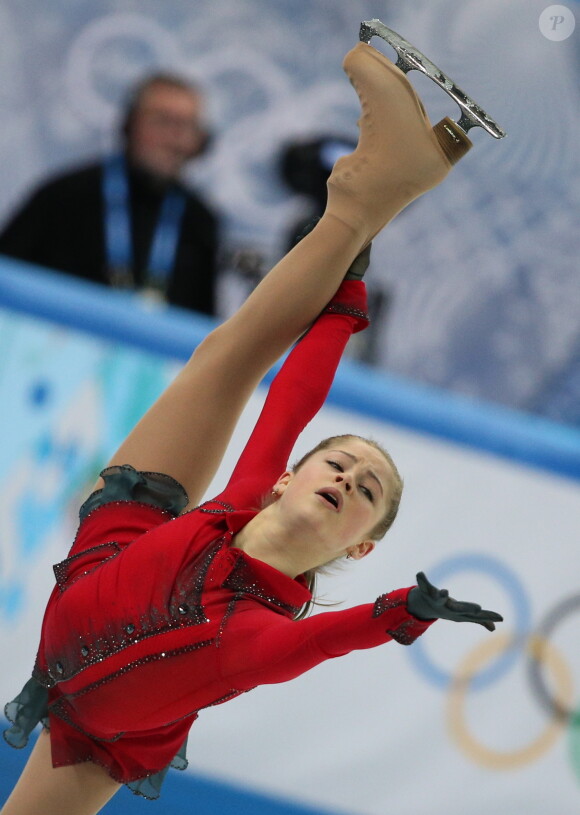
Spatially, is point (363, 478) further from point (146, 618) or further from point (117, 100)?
point (117, 100)

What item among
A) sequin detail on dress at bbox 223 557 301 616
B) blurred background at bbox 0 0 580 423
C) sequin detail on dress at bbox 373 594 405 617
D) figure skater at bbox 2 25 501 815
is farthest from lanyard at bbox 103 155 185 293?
sequin detail on dress at bbox 373 594 405 617

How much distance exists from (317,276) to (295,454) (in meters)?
0.65

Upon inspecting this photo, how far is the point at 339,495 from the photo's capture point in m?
1.95

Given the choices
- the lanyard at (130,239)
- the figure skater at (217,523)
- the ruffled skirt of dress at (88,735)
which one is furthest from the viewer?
the lanyard at (130,239)

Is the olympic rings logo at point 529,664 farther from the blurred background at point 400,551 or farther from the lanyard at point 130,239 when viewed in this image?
the lanyard at point 130,239

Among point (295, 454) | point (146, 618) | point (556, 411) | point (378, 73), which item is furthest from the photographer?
point (556, 411)

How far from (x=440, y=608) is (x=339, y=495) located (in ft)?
1.36

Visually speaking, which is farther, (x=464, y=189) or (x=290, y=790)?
(x=464, y=189)

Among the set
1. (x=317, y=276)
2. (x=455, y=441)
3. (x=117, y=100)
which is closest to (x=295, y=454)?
(x=455, y=441)

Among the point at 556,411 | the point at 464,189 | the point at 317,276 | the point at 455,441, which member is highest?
the point at 464,189

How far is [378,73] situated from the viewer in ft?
6.84

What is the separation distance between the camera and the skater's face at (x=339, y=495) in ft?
6.34

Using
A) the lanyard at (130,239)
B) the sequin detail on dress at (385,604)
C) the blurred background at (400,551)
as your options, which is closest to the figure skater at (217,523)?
the sequin detail on dress at (385,604)

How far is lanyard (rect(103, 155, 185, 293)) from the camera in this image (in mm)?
3768
